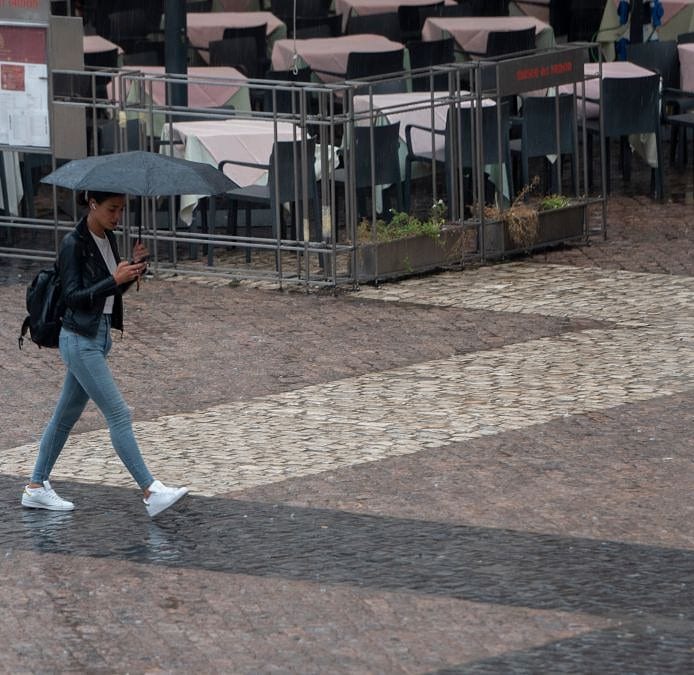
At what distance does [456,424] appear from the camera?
29.3 ft

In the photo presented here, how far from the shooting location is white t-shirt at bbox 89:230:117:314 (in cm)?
748

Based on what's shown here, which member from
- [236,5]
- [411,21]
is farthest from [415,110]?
[236,5]

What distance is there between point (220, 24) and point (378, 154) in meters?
6.80

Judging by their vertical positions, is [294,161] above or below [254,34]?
below

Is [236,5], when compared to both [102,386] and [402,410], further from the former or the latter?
[102,386]

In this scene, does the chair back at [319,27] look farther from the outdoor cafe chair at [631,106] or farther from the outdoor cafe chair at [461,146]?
the outdoor cafe chair at [461,146]

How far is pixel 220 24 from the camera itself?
750 inches

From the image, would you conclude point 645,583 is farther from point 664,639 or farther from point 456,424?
point 456,424

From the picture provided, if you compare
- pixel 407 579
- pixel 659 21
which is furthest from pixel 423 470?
pixel 659 21

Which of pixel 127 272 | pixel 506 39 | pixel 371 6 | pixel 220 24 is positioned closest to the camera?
pixel 127 272

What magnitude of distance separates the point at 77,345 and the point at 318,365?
3.01 m

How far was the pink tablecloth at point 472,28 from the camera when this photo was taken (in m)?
18.4

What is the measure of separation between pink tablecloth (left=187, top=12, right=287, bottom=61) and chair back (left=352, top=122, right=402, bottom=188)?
621 centimetres

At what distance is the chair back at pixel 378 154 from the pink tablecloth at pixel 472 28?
5686mm
